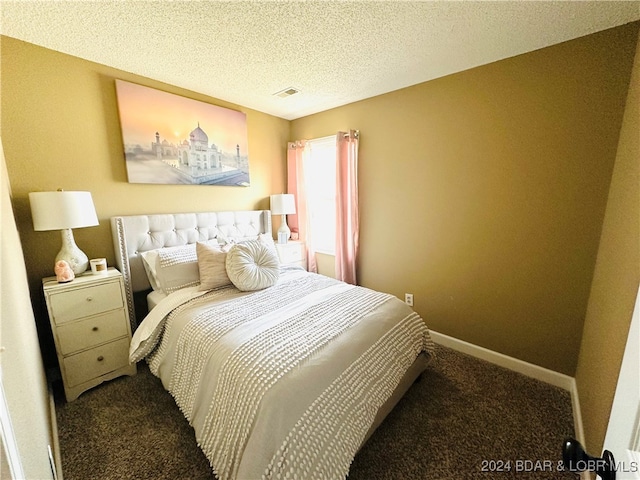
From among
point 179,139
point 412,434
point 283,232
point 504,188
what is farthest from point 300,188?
point 412,434

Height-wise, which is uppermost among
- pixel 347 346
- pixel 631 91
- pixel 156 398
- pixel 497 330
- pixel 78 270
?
pixel 631 91

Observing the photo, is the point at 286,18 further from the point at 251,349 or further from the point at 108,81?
the point at 251,349

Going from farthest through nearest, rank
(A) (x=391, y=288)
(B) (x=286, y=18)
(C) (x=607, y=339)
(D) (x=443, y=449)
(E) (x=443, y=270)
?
(A) (x=391, y=288), (E) (x=443, y=270), (B) (x=286, y=18), (D) (x=443, y=449), (C) (x=607, y=339)

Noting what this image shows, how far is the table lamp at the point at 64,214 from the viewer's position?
160cm

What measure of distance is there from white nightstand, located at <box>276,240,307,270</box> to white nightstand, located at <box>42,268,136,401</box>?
155 centimetres

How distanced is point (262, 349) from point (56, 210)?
5.35 feet

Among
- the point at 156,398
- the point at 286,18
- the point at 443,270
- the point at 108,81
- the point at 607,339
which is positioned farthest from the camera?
the point at 443,270

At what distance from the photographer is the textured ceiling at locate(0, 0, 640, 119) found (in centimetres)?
139

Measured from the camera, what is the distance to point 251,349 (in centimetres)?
124

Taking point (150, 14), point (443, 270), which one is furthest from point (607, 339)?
point (150, 14)

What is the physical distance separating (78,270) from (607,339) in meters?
3.23

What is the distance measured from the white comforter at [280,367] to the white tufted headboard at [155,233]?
22.0 inches

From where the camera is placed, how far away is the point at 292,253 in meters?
3.16

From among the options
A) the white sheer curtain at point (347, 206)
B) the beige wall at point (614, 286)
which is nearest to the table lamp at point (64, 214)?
the white sheer curtain at point (347, 206)
